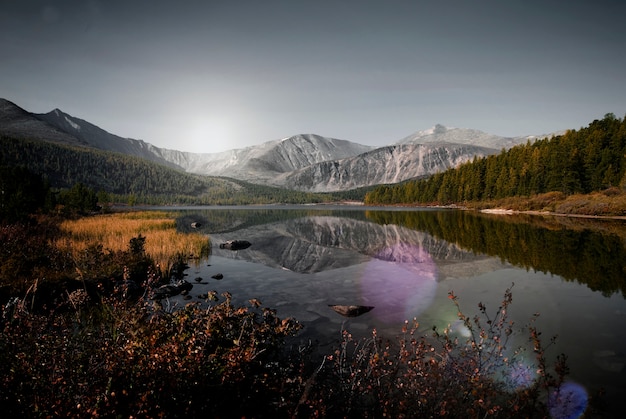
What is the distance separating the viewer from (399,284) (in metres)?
21.2

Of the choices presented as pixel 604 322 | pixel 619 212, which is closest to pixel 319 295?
pixel 604 322

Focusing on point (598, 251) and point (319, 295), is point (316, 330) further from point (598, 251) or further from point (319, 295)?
point (598, 251)

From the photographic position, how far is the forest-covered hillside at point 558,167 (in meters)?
84.2

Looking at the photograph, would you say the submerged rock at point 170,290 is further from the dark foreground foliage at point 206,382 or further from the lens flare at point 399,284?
the lens flare at point 399,284

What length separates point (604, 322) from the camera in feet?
45.4

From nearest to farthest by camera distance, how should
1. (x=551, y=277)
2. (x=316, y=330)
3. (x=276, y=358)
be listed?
1. (x=276, y=358)
2. (x=316, y=330)
3. (x=551, y=277)

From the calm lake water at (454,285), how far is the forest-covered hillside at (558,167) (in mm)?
62902

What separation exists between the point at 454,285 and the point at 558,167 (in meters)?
96.1

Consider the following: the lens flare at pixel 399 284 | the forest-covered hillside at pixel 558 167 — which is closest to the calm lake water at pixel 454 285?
the lens flare at pixel 399 284

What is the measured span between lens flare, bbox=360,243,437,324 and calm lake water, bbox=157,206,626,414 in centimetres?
7

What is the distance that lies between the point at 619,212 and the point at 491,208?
138ft

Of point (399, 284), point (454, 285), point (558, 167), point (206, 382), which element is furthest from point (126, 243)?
point (558, 167)

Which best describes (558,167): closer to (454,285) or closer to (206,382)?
(454,285)

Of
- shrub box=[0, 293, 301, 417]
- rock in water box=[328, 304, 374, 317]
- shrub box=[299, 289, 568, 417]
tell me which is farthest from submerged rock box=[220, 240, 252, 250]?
shrub box=[299, 289, 568, 417]
